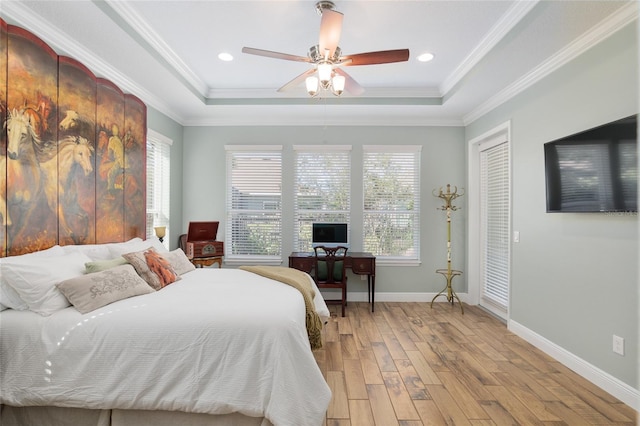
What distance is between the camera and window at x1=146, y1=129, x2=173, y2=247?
4125 millimetres

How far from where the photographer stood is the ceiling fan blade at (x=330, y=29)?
2.01m

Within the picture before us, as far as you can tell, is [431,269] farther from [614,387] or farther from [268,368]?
[268,368]

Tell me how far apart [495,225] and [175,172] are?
15.2 ft

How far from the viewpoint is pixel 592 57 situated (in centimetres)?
254

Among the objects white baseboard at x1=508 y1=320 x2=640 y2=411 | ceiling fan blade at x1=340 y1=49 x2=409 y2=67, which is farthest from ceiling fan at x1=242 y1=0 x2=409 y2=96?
white baseboard at x1=508 y1=320 x2=640 y2=411

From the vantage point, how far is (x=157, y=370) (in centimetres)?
170

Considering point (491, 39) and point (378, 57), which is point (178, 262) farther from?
point (491, 39)

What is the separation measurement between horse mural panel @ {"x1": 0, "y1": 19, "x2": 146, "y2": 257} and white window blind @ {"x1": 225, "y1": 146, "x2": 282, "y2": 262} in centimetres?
154

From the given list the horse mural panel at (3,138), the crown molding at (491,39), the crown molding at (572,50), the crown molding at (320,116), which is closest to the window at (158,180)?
the crown molding at (320,116)

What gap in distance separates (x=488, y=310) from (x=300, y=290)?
316 cm

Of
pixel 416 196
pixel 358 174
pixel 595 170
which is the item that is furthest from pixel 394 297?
pixel 595 170

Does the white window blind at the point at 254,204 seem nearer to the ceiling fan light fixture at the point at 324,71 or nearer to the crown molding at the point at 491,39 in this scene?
the ceiling fan light fixture at the point at 324,71

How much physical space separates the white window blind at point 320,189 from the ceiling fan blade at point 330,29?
98.6 inches

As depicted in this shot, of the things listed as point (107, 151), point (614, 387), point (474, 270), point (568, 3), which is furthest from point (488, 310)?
point (107, 151)
